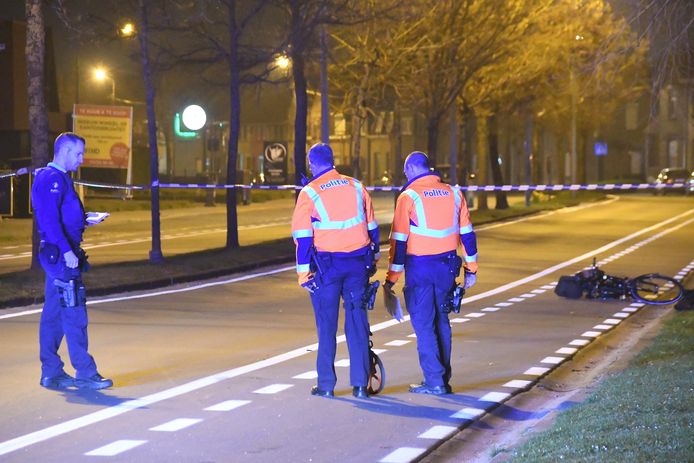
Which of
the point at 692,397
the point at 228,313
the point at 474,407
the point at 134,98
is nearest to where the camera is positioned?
the point at 692,397

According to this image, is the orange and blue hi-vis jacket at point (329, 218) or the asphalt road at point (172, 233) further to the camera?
the asphalt road at point (172, 233)

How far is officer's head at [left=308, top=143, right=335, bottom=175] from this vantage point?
10.3m

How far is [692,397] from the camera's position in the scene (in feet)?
30.8

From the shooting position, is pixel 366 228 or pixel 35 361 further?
pixel 35 361

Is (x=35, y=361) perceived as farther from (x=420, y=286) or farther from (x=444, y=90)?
(x=444, y=90)

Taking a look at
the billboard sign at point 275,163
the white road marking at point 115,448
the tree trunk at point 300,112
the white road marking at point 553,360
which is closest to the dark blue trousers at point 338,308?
the white road marking at point 115,448

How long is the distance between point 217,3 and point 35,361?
17.0 m

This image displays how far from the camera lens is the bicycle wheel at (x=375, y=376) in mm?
10477

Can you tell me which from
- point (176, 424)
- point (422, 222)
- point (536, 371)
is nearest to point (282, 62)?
point (536, 371)

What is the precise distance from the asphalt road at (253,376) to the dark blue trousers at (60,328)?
23 cm

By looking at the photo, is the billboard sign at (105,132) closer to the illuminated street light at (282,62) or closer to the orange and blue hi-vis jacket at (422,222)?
the illuminated street light at (282,62)

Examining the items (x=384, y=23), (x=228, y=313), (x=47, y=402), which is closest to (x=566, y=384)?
(x=47, y=402)

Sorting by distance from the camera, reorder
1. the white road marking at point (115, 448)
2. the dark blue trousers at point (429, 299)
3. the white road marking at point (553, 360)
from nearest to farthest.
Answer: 1. the white road marking at point (115, 448)
2. the dark blue trousers at point (429, 299)
3. the white road marking at point (553, 360)

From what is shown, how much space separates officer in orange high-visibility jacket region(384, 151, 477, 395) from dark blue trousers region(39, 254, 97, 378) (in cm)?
253
